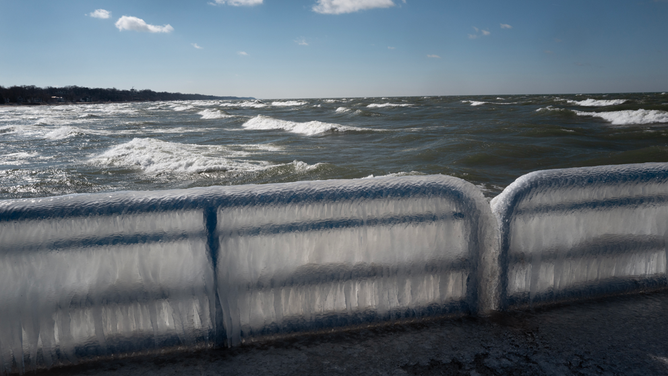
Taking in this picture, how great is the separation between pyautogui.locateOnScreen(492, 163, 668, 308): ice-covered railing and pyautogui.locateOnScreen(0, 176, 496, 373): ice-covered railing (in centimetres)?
14

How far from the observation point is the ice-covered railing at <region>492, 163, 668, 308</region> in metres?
1.79

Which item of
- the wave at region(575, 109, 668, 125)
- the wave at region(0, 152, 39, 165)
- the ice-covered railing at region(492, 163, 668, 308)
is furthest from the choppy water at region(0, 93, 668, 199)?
the ice-covered railing at region(492, 163, 668, 308)

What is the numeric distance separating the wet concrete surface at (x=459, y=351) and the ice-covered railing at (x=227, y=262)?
66mm

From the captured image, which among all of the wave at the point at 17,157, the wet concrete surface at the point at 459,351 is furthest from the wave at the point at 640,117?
the wave at the point at 17,157

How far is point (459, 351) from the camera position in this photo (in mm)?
1628

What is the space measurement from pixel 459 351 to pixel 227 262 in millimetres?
1006

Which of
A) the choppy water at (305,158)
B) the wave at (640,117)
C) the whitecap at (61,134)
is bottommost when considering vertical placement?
the choppy water at (305,158)

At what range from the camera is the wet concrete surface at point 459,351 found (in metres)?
1.52

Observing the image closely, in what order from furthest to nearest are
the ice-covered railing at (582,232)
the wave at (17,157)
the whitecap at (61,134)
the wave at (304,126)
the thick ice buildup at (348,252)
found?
the wave at (304,126) → the whitecap at (61,134) → the wave at (17,157) → the ice-covered railing at (582,232) → the thick ice buildup at (348,252)

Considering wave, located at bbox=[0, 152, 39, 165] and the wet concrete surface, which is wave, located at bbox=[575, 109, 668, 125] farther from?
wave, located at bbox=[0, 152, 39, 165]

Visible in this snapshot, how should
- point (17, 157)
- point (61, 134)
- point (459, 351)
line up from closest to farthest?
point (459, 351) < point (17, 157) < point (61, 134)

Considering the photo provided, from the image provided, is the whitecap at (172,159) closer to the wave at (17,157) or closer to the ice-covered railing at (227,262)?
the wave at (17,157)

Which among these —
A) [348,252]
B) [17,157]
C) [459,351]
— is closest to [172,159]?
[17,157]

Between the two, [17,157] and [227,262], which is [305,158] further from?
[227,262]
